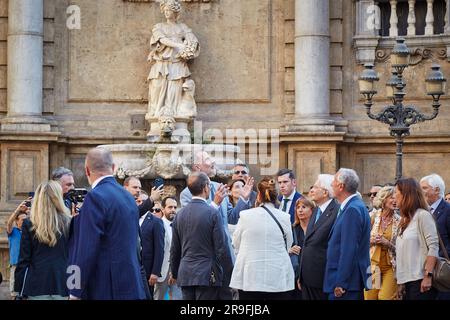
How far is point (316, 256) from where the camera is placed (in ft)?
40.9

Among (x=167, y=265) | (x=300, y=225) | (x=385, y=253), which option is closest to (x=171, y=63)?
(x=167, y=265)

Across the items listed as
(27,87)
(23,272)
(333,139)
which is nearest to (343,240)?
(23,272)

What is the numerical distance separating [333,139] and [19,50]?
5.04 metres

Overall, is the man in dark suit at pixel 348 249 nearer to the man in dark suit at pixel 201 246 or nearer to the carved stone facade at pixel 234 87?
the man in dark suit at pixel 201 246

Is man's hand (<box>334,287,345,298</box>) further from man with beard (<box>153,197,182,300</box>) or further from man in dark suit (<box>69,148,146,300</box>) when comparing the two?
man with beard (<box>153,197,182,300</box>)

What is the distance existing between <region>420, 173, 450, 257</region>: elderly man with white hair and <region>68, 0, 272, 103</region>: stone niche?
8842 millimetres

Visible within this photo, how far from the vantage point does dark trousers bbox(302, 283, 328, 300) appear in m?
12.4

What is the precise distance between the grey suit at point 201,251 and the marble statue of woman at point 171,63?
845 cm

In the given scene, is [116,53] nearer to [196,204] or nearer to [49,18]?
[49,18]

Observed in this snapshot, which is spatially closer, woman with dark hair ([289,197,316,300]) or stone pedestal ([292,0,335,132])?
woman with dark hair ([289,197,316,300])

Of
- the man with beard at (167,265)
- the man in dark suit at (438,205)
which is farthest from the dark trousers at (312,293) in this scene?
the man with beard at (167,265)

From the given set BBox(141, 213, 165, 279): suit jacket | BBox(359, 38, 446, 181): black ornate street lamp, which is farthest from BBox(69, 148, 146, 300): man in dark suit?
BBox(359, 38, 446, 181): black ornate street lamp

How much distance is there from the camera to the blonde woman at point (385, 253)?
1346 cm

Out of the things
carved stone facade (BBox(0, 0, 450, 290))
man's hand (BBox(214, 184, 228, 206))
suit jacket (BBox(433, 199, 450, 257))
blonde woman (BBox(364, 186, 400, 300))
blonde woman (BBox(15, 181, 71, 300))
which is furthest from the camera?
carved stone facade (BBox(0, 0, 450, 290))
